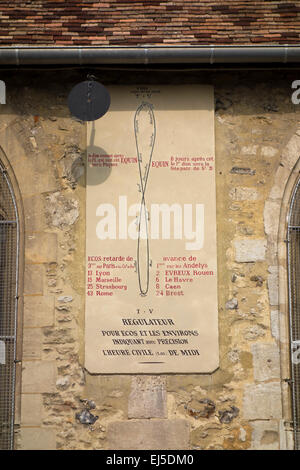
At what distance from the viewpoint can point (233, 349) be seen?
5527mm

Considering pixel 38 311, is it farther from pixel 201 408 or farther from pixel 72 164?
pixel 201 408

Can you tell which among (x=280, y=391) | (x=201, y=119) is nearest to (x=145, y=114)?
(x=201, y=119)

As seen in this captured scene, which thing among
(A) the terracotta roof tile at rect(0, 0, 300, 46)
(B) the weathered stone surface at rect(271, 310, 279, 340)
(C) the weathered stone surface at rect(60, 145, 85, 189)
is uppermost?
(A) the terracotta roof tile at rect(0, 0, 300, 46)

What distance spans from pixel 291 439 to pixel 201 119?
3.04 metres

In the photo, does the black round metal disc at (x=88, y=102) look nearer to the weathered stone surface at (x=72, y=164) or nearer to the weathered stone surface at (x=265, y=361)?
the weathered stone surface at (x=72, y=164)

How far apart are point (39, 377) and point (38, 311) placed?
23.0 inches

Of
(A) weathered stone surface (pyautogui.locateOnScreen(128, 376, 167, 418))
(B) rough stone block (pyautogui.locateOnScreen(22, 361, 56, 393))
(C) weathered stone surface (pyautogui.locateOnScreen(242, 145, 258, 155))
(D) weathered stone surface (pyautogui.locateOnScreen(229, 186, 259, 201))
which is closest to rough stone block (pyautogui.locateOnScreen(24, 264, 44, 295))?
(B) rough stone block (pyautogui.locateOnScreen(22, 361, 56, 393))

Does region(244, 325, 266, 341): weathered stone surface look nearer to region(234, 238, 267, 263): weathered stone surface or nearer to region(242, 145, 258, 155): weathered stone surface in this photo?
region(234, 238, 267, 263): weathered stone surface

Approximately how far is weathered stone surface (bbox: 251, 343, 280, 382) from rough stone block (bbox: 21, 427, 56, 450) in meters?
1.87

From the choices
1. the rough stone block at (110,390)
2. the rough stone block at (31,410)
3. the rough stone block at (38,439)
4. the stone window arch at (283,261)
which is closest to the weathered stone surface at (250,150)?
the stone window arch at (283,261)

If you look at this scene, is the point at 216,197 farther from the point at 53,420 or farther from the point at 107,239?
the point at 53,420

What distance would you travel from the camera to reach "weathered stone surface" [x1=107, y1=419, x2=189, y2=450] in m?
5.33

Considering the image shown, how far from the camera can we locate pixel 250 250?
572 cm

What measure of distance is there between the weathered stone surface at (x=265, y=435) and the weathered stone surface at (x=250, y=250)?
1446 mm
